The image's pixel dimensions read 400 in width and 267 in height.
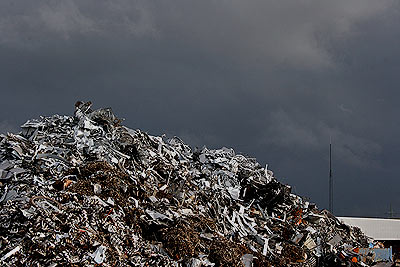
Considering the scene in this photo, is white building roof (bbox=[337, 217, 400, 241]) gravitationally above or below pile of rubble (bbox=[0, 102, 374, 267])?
above

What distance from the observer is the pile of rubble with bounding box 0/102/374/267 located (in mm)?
7848

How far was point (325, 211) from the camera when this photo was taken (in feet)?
54.7

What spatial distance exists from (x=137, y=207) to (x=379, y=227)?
625 inches

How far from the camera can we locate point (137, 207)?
9477mm

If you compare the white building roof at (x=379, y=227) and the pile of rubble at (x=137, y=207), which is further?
the white building roof at (x=379, y=227)

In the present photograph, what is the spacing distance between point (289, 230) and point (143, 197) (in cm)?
502

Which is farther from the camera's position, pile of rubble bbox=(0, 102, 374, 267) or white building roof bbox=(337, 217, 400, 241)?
white building roof bbox=(337, 217, 400, 241)

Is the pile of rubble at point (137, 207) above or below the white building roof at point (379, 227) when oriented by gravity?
below

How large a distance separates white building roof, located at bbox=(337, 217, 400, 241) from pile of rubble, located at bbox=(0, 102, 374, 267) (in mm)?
4420

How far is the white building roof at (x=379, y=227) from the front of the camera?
20.1 m

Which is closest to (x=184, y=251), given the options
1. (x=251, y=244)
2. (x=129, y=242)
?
(x=129, y=242)

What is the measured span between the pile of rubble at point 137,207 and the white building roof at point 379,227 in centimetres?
442

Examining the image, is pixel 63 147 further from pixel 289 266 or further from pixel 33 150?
pixel 289 266

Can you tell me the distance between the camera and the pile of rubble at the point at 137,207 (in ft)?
25.7
